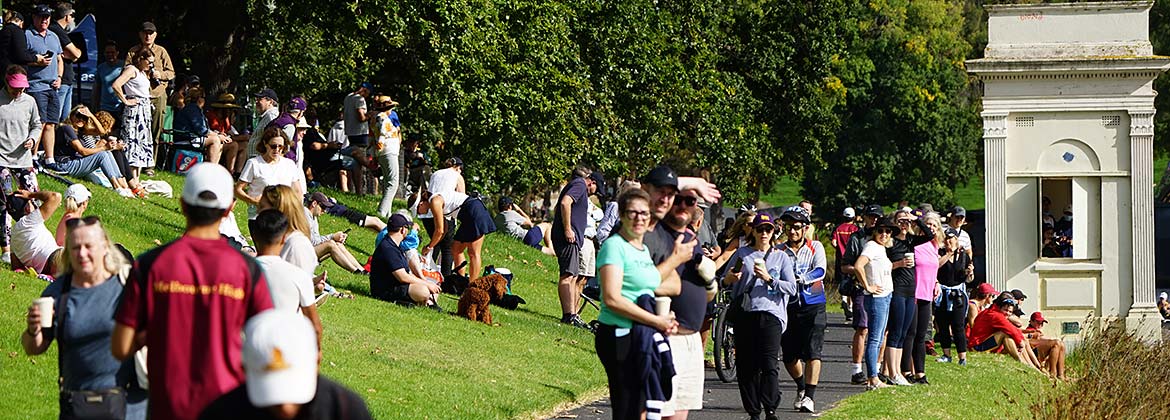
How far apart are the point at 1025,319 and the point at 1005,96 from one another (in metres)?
3.30

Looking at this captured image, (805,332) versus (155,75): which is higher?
(155,75)

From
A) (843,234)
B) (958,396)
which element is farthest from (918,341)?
(843,234)

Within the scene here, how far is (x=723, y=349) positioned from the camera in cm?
1630

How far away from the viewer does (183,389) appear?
239 inches

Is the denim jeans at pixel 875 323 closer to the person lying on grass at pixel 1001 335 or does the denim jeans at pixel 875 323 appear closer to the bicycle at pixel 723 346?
the bicycle at pixel 723 346

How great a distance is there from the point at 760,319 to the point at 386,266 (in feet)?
18.9

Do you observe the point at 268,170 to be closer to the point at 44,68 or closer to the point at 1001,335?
the point at 44,68

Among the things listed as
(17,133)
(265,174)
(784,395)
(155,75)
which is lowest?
(784,395)

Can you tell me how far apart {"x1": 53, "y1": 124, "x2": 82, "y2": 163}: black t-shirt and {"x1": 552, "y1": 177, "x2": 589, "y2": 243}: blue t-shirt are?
5.52 m

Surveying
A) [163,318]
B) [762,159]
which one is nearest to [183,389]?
[163,318]

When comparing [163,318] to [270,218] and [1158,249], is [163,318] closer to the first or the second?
[270,218]

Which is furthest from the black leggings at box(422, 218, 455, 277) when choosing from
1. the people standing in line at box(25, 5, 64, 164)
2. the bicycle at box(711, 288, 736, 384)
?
the bicycle at box(711, 288, 736, 384)

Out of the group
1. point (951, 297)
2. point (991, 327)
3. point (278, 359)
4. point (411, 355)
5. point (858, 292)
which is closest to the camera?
point (278, 359)

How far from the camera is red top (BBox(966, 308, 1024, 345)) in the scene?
69.7 feet
